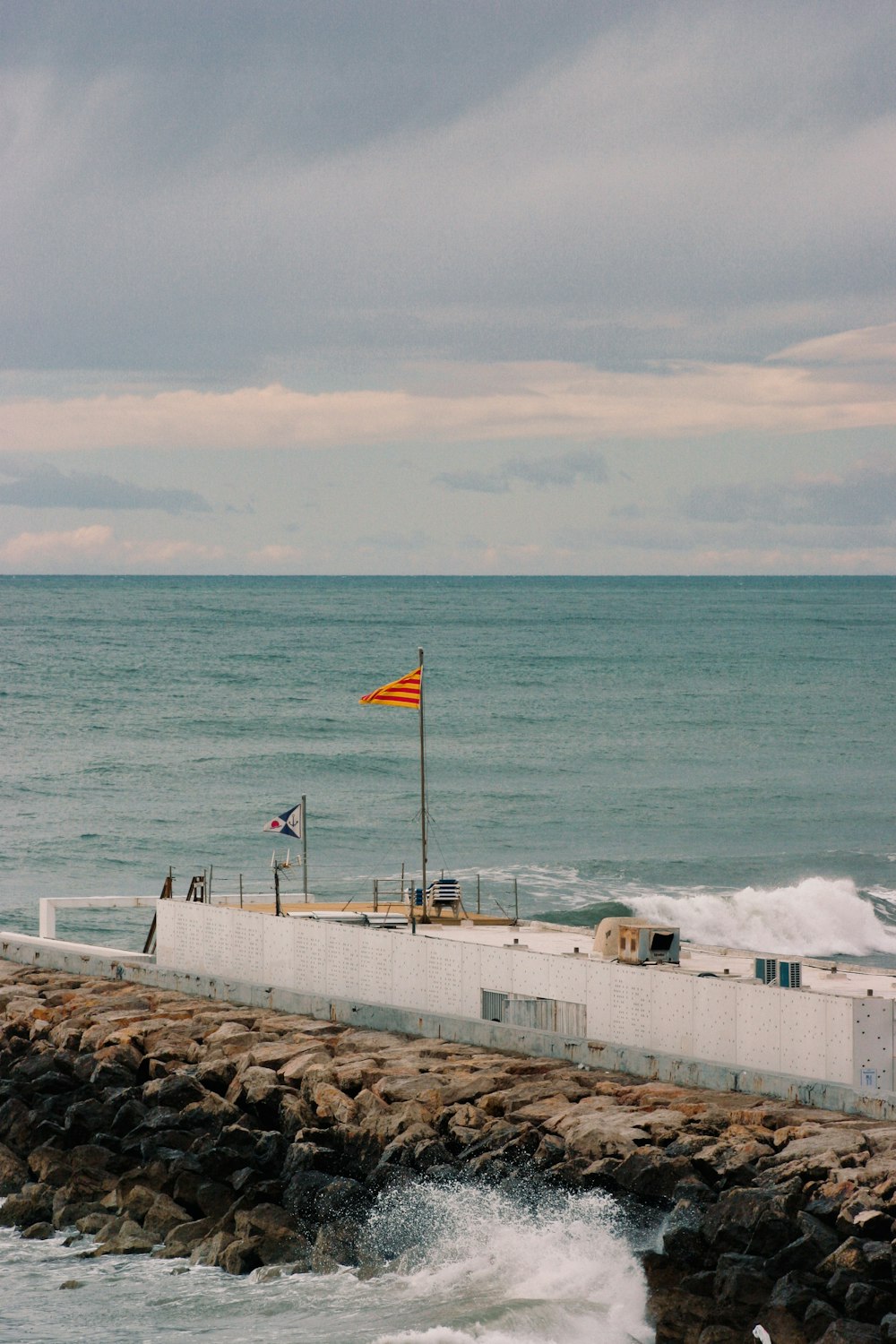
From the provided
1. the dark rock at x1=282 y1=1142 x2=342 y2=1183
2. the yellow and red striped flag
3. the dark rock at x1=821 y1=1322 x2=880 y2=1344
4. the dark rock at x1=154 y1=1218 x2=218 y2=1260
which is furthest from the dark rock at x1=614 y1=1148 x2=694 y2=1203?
the yellow and red striped flag

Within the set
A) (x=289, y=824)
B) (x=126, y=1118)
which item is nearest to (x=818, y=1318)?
(x=126, y=1118)

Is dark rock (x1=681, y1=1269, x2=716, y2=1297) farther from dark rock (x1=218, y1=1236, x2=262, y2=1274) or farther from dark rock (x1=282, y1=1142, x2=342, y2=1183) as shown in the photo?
dark rock (x1=282, y1=1142, x2=342, y2=1183)

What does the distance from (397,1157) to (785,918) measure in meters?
31.4

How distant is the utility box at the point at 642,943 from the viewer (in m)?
26.7

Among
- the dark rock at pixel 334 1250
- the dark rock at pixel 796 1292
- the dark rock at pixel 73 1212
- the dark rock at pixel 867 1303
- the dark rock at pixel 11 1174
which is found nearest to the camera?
the dark rock at pixel 867 1303

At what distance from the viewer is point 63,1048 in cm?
2852

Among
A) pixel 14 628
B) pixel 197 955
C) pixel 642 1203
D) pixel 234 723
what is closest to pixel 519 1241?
pixel 642 1203

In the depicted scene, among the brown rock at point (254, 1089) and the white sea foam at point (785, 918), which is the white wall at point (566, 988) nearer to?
the brown rock at point (254, 1089)

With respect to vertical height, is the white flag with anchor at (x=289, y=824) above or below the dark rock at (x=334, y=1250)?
above

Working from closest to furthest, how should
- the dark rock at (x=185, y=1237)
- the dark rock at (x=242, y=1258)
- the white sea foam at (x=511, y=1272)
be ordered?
1. the white sea foam at (x=511, y=1272)
2. the dark rock at (x=242, y=1258)
3. the dark rock at (x=185, y=1237)

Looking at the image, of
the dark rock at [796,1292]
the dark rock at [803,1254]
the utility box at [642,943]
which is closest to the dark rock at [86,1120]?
the utility box at [642,943]

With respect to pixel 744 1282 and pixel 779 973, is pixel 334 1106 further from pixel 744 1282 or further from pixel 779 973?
pixel 744 1282

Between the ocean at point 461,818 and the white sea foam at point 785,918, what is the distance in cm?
10

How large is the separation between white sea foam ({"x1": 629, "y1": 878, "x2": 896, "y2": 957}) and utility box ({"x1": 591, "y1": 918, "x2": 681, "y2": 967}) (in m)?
21.4
